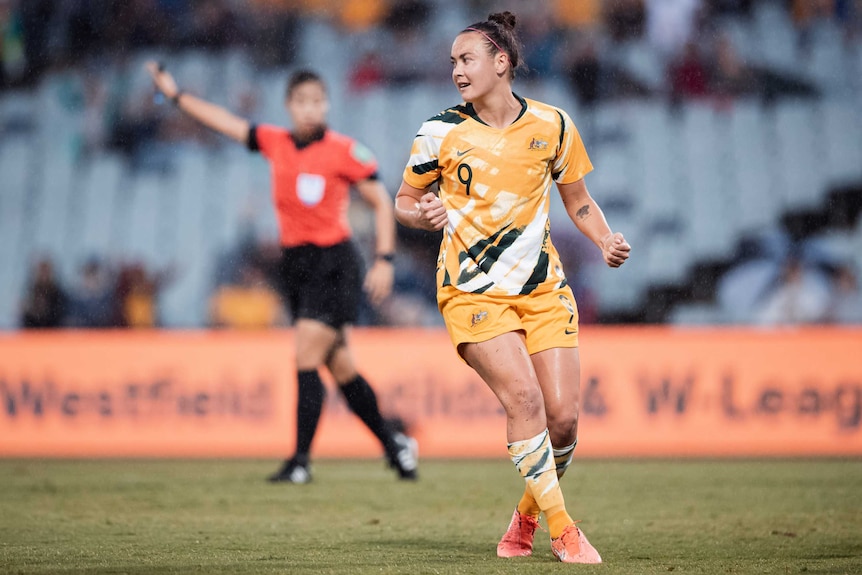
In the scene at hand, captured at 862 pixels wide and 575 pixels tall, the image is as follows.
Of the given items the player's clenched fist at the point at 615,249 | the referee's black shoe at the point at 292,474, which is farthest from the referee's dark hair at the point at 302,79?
the player's clenched fist at the point at 615,249

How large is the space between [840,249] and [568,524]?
10537 mm

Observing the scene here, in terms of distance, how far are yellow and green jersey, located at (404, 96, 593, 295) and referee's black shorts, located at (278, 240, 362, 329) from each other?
127 inches

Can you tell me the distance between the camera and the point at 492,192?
5000 millimetres

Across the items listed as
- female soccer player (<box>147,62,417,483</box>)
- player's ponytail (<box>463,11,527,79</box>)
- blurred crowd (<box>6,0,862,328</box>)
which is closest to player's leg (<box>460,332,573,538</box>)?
player's ponytail (<box>463,11,527,79</box>)

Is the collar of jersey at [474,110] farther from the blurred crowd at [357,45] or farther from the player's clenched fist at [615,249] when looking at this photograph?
the blurred crowd at [357,45]

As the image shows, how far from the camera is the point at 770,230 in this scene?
14797 millimetres

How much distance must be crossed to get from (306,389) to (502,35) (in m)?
3.78

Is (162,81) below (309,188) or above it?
above

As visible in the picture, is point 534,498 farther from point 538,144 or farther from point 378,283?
point 378,283

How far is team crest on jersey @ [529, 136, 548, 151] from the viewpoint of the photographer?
5.04 m

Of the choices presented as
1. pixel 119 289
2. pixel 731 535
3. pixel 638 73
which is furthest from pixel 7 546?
pixel 638 73

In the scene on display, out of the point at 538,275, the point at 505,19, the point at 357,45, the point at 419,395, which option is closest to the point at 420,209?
the point at 538,275

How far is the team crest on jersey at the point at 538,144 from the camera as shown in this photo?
16.5ft

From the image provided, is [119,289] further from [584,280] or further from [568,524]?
[568,524]
